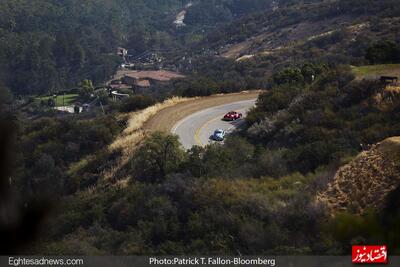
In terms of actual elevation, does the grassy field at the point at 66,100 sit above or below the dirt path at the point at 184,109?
below

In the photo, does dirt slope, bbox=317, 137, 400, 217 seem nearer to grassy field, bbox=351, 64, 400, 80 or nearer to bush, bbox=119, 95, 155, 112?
grassy field, bbox=351, 64, 400, 80

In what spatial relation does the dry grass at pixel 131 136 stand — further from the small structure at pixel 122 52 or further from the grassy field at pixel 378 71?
the small structure at pixel 122 52

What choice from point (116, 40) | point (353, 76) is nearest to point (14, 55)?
point (116, 40)

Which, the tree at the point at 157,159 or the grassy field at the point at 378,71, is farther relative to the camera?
the grassy field at the point at 378,71

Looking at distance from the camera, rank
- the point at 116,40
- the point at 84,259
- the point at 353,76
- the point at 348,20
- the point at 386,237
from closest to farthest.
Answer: the point at 386,237
the point at 84,259
the point at 353,76
the point at 348,20
the point at 116,40

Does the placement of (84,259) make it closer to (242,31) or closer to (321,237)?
(321,237)

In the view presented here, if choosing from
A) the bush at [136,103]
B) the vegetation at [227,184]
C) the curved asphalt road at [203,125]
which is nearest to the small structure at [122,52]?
the bush at [136,103]

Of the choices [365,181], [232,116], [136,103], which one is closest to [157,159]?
[365,181]
